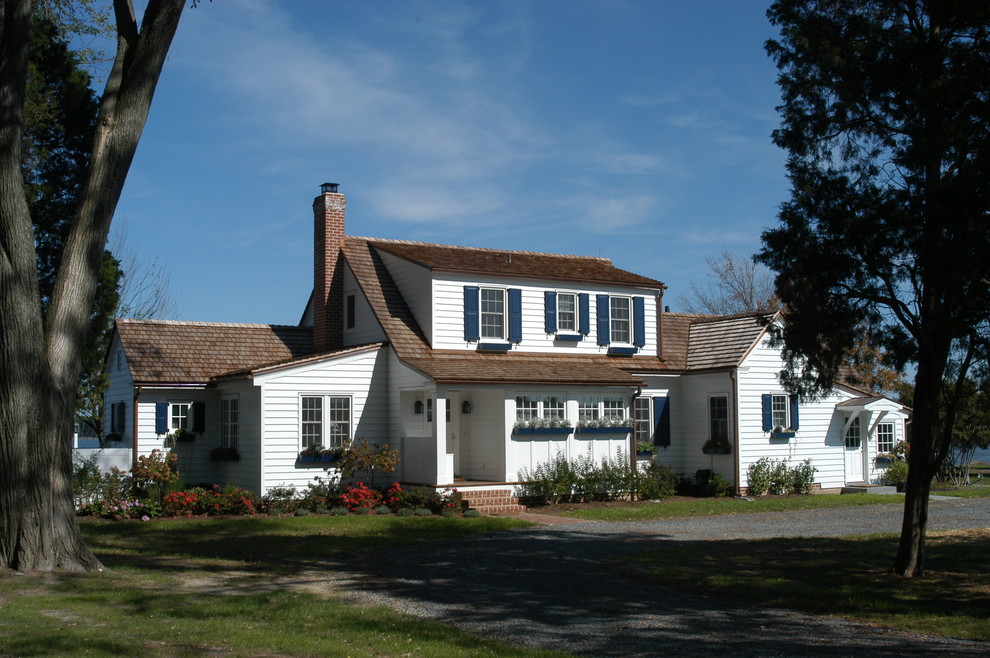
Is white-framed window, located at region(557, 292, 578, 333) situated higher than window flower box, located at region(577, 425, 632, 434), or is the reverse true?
white-framed window, located at region(557, 292, 578, 333)

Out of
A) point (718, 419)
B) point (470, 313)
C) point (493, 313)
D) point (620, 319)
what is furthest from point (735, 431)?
point (470, 313)

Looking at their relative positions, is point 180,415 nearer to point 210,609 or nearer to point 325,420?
point 325,420

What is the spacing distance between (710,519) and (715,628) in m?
11.9

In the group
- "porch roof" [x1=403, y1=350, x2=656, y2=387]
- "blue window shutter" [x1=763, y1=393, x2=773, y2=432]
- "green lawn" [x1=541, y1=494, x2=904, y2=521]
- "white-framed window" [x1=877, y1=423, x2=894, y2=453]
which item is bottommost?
"green lawn" [x1=541, y1=494, x2=904, y2=521]

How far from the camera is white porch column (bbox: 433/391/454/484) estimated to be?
22.3 m

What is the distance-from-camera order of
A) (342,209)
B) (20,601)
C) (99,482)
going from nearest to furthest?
1. (20,601)
2. (99,482)
3. (342,209)

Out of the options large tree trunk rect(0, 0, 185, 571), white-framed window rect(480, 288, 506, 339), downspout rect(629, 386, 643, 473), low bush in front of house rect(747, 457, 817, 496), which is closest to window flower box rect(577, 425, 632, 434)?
downspout rect(629, 386, 643, 473)

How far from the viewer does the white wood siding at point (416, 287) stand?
81.0 ft

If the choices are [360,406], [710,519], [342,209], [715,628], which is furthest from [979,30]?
[342,209]

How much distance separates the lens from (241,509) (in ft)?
69.7

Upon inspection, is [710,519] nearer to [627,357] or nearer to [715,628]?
[627,357]

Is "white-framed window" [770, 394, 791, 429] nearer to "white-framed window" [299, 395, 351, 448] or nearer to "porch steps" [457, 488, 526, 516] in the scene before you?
"porch steps" [457, 488, 526, 516]

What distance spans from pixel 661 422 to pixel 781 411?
3404 millimetres

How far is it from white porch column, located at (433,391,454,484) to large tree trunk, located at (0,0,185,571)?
10.4 m
